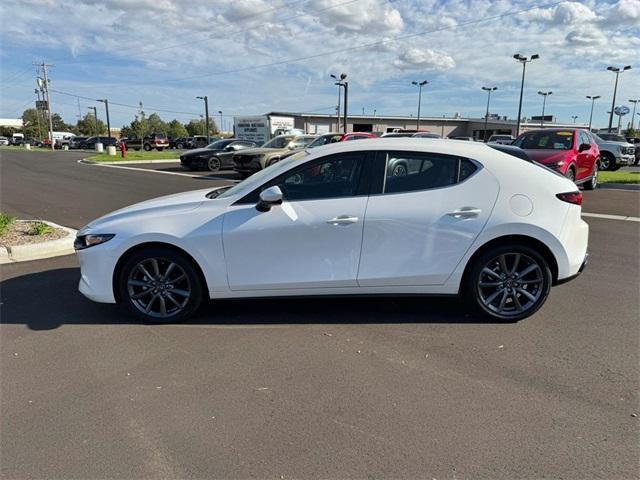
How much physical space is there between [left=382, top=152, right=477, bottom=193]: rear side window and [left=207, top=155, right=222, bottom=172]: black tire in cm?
1812

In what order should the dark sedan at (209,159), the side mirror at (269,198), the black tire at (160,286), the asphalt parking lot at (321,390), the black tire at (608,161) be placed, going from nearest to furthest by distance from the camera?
the asphalt parking lot at (321,390)
the side mirror at (269,198)
the black tire at (160,286)
the black tire at (608,161)
the dark sedan at (209,159)

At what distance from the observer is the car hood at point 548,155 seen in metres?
11.0

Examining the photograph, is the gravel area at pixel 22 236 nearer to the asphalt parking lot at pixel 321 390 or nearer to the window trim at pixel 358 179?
the asphalt parking lot at pixel 321 390

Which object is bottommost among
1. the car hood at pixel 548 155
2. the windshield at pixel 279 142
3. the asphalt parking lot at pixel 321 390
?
the asphalt parking lot at pixel 321 390

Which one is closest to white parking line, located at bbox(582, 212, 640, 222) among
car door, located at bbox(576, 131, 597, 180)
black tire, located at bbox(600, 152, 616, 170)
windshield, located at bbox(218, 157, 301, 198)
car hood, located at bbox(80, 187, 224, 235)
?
car door, located at bbox(576, 131, 597, 180)

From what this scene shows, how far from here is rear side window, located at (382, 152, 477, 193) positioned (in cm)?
400

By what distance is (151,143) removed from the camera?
47875 mm

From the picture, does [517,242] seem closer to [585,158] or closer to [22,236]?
[22,236]

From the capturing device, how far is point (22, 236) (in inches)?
265

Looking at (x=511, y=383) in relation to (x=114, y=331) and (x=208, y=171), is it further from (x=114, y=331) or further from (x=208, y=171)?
(x=208, y=171)

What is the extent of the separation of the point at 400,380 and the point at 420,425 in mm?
507

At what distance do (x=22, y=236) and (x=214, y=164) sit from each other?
1494cm

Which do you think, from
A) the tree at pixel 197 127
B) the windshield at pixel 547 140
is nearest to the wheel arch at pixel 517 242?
the windshield at pixel 547 140

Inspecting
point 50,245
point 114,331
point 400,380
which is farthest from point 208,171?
point 400,380
